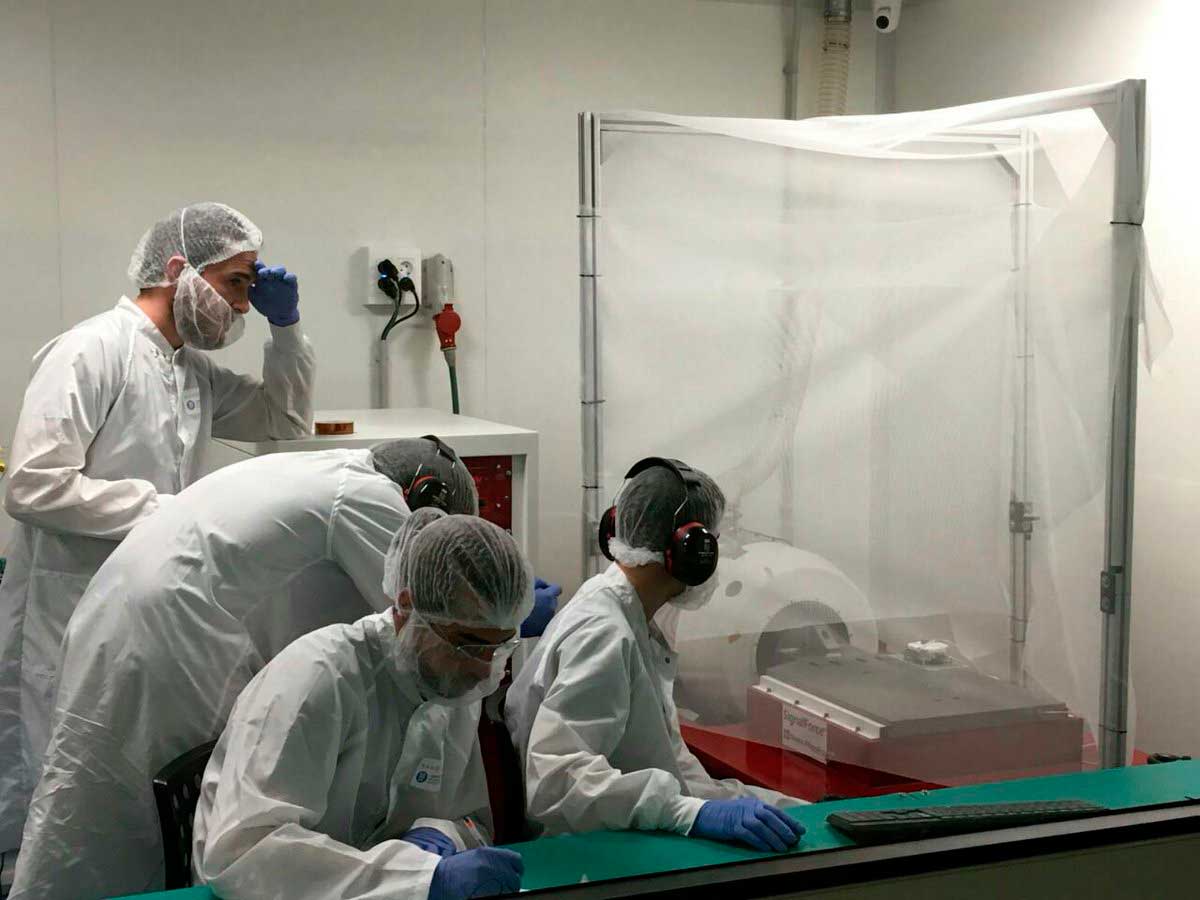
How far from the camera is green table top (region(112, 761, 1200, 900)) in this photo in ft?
4.15

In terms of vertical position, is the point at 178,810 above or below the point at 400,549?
below

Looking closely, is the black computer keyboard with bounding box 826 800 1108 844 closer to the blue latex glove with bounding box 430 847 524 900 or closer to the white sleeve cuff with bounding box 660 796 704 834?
the white sleeve cuff with bounding box 660 796 704 834

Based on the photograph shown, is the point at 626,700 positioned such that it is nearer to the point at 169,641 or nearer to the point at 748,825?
the point at 748,825

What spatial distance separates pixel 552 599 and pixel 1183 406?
5.02 ft

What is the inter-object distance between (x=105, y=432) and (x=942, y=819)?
1605 mm

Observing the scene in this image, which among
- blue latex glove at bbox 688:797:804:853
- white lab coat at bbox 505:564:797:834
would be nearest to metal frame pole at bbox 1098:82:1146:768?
white lab coat at bbox 505:564:797:834

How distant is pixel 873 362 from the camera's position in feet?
6.98

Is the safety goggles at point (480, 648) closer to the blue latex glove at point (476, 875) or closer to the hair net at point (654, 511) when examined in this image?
the blue latex glove at point (476, 875)

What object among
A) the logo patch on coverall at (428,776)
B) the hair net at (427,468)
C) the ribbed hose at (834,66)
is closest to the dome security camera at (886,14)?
the ribbed hose at (834,66)

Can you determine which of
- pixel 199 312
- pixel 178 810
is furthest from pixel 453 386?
pixel 178 810

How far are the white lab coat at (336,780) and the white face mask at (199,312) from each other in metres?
1.04

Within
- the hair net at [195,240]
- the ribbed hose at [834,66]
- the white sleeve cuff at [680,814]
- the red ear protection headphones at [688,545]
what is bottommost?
the white sleeve cuff at [680,814]

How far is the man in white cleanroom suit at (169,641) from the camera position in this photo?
1.76 m

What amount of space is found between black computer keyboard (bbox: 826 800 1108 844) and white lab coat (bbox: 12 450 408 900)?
780 mm
